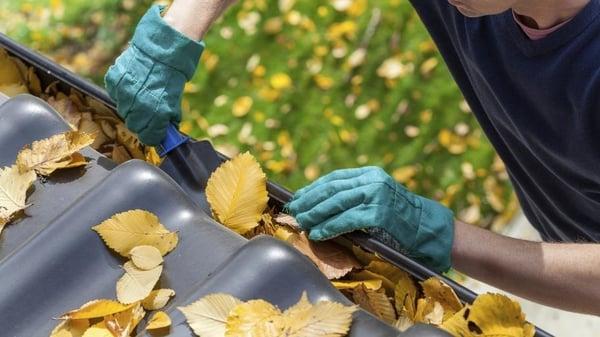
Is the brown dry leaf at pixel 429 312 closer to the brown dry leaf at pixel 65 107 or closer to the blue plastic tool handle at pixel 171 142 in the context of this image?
the blue plastic tool handle at pixel 171 142

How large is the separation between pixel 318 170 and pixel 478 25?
161 cm

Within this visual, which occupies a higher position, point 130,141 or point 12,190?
point 12,190

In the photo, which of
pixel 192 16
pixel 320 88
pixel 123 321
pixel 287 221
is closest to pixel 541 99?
pixel 287 221

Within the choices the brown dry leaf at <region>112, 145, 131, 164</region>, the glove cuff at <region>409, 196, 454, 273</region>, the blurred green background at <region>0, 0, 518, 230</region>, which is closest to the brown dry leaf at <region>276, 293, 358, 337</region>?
the glove cuff at <region>409, 196, 454, 273</region>

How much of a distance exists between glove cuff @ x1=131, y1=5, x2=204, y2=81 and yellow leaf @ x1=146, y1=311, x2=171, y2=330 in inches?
24.8

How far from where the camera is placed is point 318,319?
1145 mm

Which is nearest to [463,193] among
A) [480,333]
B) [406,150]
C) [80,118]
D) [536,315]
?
[406,150]

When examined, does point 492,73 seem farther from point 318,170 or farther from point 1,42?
point 318,170

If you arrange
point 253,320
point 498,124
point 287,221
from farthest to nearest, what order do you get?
point 498,124, point 287,221, point 253,320

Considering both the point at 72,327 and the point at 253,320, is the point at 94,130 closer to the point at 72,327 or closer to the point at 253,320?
the point at 72,327

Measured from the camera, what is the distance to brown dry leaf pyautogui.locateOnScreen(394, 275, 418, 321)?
Result: 4.25 feet

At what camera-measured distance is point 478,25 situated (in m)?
1.79

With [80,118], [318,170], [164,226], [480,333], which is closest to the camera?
[480,333]

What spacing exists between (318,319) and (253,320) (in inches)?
3.5
